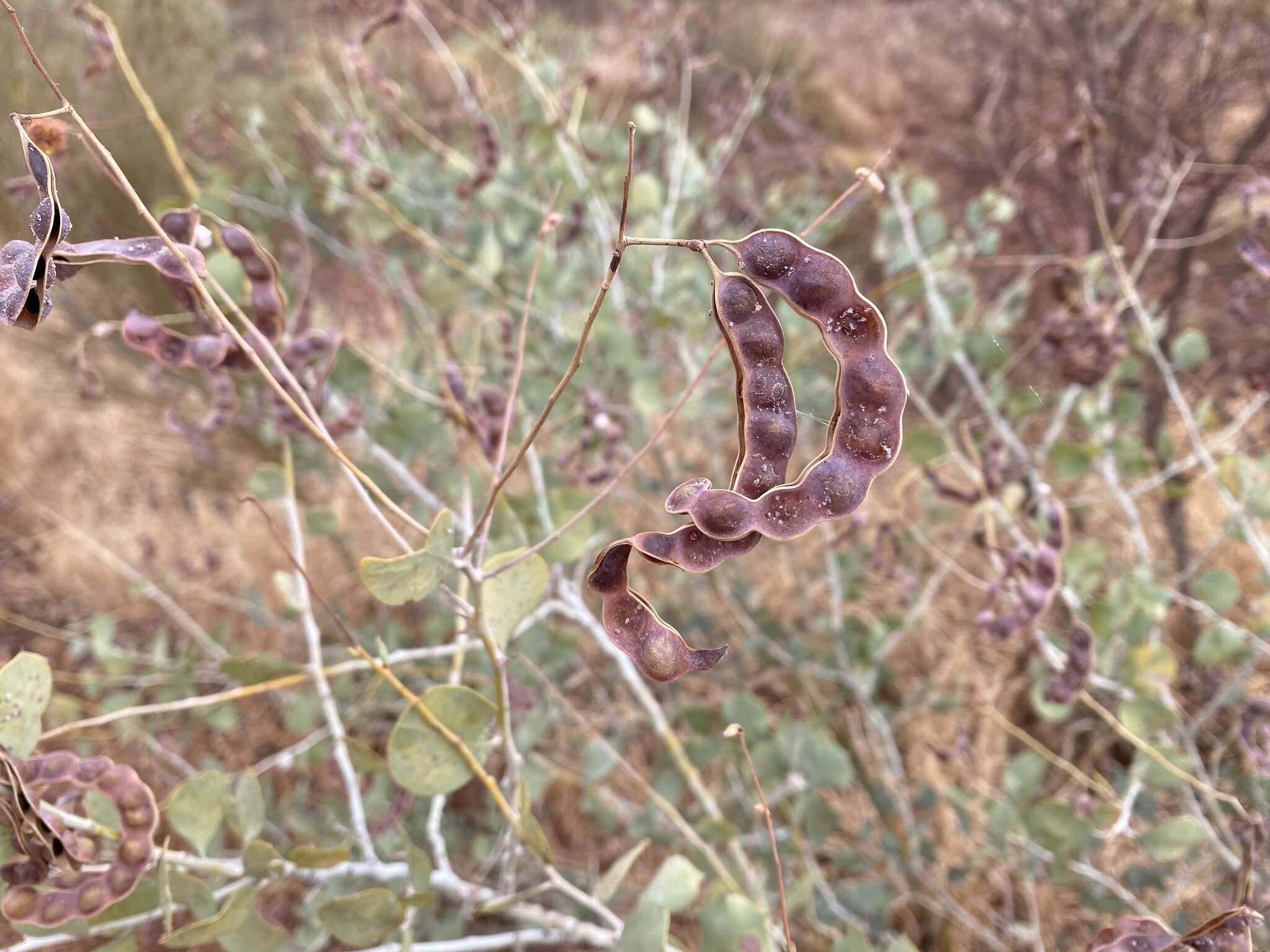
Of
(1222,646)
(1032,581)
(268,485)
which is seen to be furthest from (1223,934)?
(268,485)

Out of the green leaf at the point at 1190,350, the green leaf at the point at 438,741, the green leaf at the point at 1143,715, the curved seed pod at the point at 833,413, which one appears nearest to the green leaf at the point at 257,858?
the green leaf at the point at 438,741

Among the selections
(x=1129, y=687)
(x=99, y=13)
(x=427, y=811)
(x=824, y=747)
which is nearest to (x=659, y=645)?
(x=824, y=747)

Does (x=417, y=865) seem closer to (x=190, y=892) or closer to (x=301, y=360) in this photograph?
(x=190, y=892)

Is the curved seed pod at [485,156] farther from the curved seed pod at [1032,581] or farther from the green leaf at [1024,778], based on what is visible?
the green leaf at [1024,778]

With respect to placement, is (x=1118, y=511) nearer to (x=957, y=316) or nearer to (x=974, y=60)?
(x=957, y=316)

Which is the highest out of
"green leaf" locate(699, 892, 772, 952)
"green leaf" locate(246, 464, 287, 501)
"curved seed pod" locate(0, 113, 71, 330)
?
"curved seed pod" locate(0, 113, 71, 330)

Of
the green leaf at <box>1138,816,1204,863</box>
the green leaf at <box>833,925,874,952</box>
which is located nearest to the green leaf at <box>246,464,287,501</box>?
the green leaf at <box>833,925,874,952</box>

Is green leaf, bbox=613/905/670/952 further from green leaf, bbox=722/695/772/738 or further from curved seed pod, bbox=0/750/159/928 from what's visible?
green leaf, bbox=722/695/772/738
